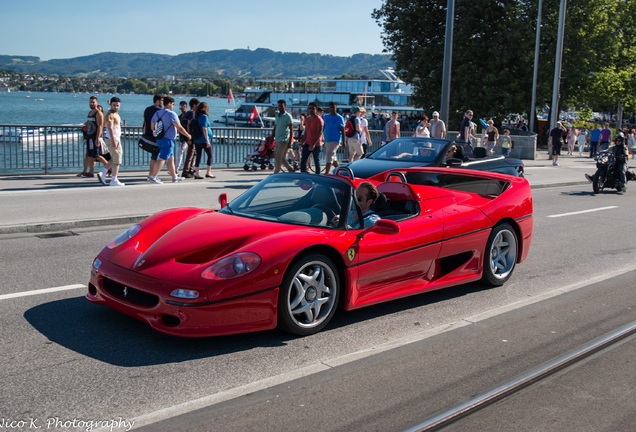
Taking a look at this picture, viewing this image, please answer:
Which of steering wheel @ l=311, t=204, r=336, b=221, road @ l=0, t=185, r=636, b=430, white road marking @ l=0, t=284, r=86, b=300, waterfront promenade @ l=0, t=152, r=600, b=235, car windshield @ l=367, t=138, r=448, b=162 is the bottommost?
road @ l=0, t=185, r=636, b=430

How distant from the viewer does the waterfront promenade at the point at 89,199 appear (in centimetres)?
1042

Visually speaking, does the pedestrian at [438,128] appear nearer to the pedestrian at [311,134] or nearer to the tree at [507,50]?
the pedestrian at [311,134]

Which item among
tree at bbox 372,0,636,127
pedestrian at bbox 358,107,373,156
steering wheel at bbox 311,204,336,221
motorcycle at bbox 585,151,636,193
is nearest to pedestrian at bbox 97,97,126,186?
pedestrian at bbox 358,107,373,156

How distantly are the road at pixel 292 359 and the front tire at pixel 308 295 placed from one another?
149 mm

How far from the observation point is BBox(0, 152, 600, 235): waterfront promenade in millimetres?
10422

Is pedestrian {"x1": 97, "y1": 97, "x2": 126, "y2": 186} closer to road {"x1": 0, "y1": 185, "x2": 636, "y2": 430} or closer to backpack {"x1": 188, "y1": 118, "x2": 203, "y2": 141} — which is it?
backpack {"x1": 188, "y1": 118, "x2": 203, "y2": 141}

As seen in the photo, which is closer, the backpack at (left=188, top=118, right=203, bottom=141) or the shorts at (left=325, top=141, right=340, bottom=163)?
the backpack at (left=188, top=118, right=203, bottom=141)

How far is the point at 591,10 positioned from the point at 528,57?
4779 millimetres

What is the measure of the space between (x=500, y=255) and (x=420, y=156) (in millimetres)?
5825

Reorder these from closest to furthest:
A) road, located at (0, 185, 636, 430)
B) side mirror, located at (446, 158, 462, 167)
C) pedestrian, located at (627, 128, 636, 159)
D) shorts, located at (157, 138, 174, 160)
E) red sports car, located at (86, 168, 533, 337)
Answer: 1. road, located at (0, 185, 636, 430)
2. red sports car, located at (86, 168, 533, 337)
3. side mirror, located at (446, 158, 462, 167)
4. shorts, located at (157, 138, 174, 160)
5. pedestrian, located at (627, 128, 636, 159)

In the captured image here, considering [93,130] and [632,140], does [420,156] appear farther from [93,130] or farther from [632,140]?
[632,140]

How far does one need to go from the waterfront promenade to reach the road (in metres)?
2.36

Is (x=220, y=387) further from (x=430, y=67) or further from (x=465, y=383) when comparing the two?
(x=430, y=67)

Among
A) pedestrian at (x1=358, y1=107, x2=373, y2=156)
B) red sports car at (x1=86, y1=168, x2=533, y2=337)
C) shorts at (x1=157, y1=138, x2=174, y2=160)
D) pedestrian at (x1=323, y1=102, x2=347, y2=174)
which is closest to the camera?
red sports car at (x1=86, y1=168, x2=533, y2=337)
